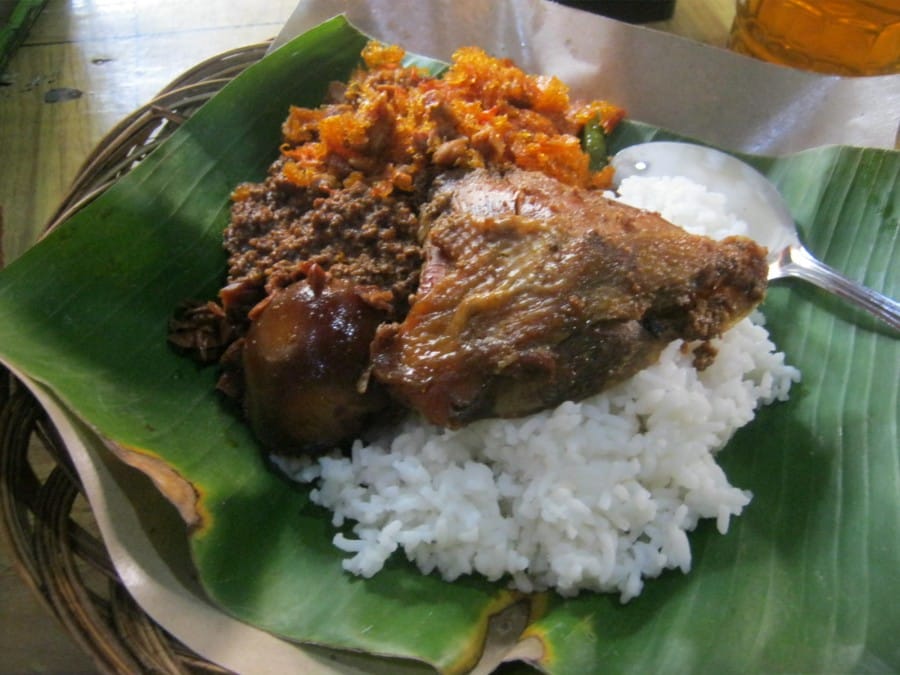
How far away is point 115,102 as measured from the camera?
4613mm

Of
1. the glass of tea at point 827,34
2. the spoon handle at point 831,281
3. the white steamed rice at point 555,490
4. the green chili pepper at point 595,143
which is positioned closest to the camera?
the white steamed rice at point 555,490

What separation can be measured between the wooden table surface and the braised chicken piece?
99.7 inches

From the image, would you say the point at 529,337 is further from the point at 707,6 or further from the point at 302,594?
the point at 707,6

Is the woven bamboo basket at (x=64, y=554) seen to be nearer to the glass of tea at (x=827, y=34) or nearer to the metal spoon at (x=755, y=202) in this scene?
the metal spoon at (x=755, y=202)

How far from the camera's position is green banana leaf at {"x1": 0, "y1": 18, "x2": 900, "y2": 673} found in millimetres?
2127

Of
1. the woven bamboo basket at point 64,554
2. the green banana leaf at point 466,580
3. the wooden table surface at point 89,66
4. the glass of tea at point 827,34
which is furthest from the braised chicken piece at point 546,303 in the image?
the wooden table surface at point 89,66

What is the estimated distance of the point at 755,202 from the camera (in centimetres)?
329

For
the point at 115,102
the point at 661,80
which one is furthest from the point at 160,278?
the point at 661,80

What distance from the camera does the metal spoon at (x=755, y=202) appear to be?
9.32 feet

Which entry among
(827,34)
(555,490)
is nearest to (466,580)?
(555,490)

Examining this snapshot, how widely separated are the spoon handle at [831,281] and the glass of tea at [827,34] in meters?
1.59

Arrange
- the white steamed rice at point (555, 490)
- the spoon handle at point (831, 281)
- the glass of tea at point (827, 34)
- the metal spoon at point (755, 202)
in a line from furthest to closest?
1. the glass of tea at point (827, 34)
2. the metal spoon at point (755, 202)
3. the spoon handle at point (831, 281)
4. the white steamed rice at point (555, 490)

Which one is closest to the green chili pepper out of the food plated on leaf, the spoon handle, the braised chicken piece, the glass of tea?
the food plated on leaf

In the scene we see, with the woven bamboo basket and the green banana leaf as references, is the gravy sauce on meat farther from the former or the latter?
the woven bamboo basket
